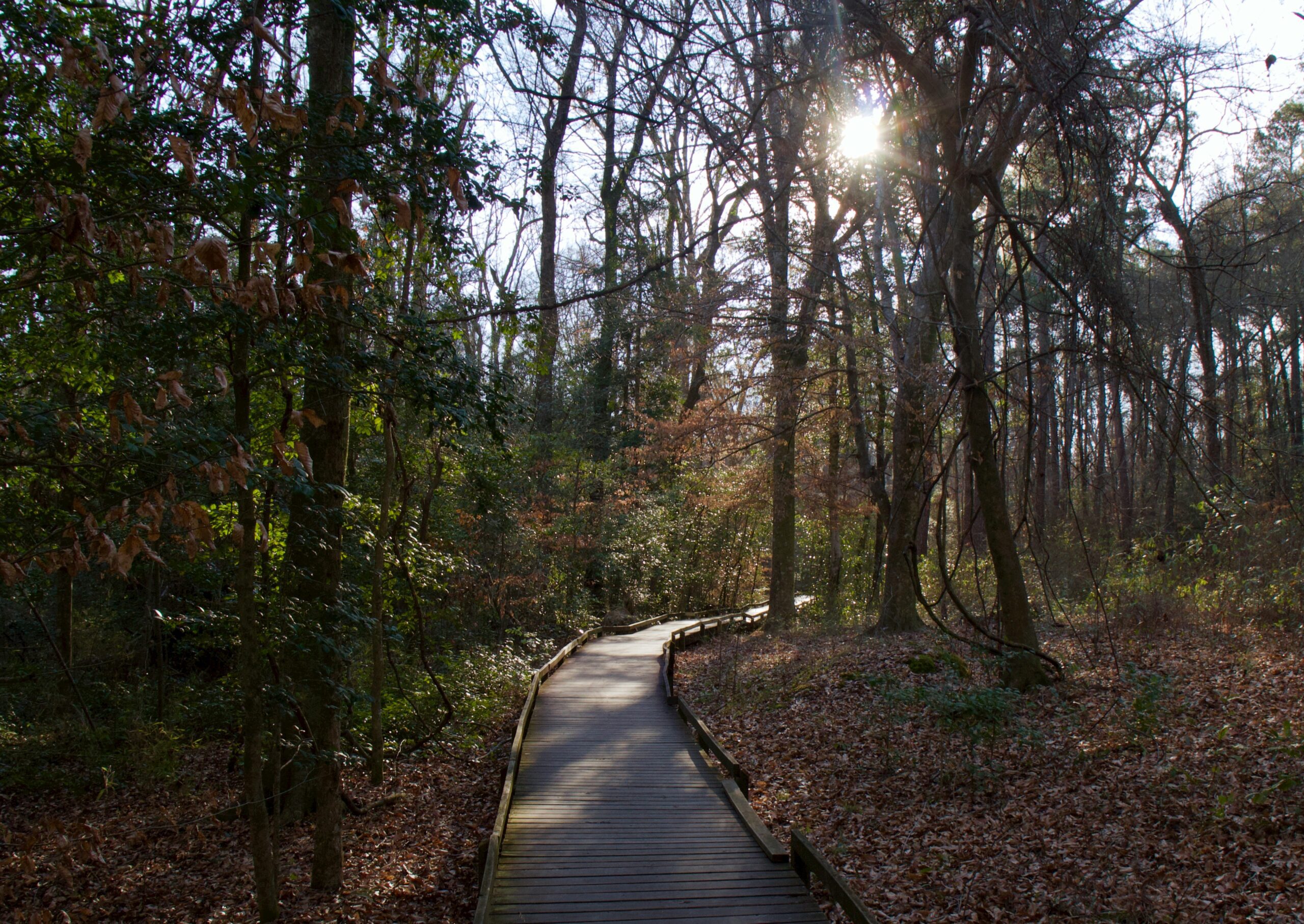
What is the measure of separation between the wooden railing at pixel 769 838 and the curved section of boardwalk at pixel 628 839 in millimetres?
105

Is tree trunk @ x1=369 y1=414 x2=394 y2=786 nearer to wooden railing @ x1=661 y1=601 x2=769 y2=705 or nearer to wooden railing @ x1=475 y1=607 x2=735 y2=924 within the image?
wooden railing @ x1=475 y1=607 x2=735 y2=924

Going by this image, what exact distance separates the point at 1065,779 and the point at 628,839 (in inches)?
149

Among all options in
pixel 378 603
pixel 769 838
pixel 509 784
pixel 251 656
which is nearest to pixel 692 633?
pixel 509 784

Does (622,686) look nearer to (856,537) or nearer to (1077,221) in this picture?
(1077,221)

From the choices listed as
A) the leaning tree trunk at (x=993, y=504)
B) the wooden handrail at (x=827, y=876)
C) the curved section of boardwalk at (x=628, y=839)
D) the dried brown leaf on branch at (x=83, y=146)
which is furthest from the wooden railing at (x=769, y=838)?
the dried brown leaf on branch at (x=83, y=146)

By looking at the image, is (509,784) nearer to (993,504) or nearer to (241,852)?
(241,852)

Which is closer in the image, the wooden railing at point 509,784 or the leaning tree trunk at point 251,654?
the leaning tree trunk at point 251,654

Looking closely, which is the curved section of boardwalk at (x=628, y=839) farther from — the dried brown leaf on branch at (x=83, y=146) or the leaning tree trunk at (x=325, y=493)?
the dried brown leaf on branch at (x=83, y=146)

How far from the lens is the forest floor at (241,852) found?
629cm

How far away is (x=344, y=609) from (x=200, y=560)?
426cm

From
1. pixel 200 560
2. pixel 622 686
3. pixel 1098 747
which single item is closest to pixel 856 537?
pixel 622 686

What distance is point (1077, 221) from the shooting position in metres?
4.91

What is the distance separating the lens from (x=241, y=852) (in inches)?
303

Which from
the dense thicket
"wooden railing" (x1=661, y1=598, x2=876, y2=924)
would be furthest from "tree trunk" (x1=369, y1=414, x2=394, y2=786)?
"wooden railing" (x1=661, y1=598, x2=876, y2=924)
